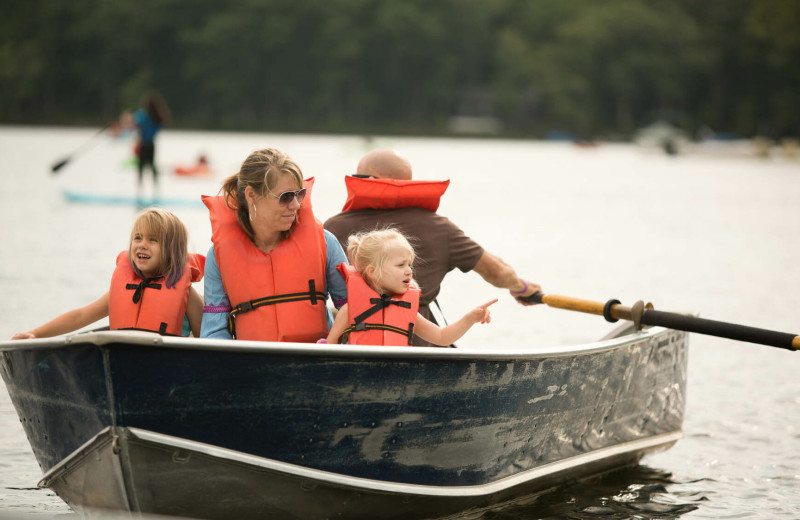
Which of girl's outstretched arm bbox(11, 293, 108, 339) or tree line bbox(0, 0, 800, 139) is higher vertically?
tree line bbox(0, 0, 800, 139)

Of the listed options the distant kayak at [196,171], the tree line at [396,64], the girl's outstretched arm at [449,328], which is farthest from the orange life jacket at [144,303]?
the tree line at [396,64]

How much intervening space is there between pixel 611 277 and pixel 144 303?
9.25m

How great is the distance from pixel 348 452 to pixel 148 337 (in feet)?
2.72

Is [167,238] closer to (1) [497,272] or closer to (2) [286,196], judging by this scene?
(2) [286,196]

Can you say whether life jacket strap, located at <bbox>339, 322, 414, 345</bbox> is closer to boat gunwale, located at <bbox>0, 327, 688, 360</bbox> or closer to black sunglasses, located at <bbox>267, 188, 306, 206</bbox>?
boat gunwale, located at <bbox>0, 327, 688, 360</bbox>

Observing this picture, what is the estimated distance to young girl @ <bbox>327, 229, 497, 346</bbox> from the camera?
12.9 ft

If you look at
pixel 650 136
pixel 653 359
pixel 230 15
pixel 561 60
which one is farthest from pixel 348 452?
pixel 230 15

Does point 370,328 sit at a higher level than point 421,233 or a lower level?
lower

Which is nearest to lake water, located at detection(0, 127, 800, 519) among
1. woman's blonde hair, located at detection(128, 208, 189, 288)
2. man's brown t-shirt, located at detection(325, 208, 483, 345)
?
woman's blonde hair, located at detection(128, 208, 189, 288)

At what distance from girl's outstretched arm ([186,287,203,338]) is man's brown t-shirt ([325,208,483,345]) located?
2.14 ft

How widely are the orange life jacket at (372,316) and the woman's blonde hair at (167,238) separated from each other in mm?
633

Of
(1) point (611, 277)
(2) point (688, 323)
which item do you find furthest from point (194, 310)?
(1) point (611, 277)

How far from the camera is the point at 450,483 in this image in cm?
411

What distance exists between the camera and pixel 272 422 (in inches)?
144
